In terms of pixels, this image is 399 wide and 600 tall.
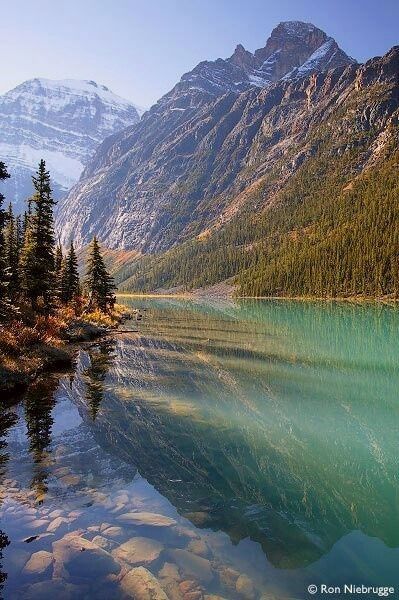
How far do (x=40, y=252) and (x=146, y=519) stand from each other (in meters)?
36.4

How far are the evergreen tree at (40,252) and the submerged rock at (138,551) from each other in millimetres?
35181

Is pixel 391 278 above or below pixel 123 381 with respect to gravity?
above

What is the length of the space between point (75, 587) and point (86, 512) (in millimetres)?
2947

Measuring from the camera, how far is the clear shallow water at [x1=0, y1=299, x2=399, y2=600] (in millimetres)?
8734

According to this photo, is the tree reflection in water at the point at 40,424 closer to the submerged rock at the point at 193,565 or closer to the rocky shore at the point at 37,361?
the rocky shore at the point at 37,361

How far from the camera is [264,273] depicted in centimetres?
19525

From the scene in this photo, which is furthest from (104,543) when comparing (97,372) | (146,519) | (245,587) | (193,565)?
(97,372)

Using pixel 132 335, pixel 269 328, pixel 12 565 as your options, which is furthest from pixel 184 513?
pixel 269 328

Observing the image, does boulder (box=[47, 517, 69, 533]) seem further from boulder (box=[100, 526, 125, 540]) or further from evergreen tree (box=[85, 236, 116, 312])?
evergreen tree (box=[85, 236, 116, 312])

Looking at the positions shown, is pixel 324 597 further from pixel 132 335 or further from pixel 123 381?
pixel 132 335

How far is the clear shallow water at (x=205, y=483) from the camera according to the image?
8.73 metres

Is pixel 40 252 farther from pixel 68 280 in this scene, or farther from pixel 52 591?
pixel 52 591

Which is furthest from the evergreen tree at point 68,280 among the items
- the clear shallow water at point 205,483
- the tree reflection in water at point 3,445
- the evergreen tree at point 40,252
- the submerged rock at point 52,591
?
the submerged rock at point 52,591

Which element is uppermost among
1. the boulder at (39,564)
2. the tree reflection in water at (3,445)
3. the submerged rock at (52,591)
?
the tree reflection in water at (3,445)
